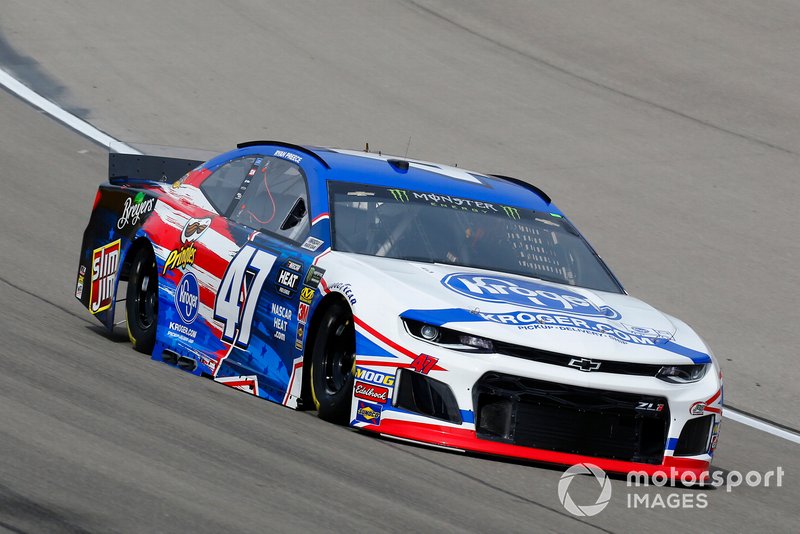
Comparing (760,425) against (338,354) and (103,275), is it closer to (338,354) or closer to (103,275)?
(338,354)

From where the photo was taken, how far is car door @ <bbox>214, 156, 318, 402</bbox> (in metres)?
7.19

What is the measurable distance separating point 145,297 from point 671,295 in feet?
15.9

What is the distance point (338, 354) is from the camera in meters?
6.86

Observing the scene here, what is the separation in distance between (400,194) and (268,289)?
0.96 metres

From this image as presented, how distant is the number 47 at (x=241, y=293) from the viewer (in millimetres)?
7516

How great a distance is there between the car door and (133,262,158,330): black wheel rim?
80 cm

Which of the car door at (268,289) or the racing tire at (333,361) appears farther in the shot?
the car door at (268,289)

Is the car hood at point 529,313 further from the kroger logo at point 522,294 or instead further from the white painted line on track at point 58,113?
the white painted line on track at point 58,113

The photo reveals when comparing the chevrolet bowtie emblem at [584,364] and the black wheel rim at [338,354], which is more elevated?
the chevrolet bowtie emblem at [584,364]

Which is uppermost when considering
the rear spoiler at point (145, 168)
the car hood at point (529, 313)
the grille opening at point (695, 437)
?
the rear spoiler at point (145, 168)

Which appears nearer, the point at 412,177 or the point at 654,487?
the point at 654,487

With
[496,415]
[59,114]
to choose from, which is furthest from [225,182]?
[59,114]

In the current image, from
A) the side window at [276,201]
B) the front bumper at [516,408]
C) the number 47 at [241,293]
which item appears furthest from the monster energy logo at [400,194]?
the front bumper at [516,408]

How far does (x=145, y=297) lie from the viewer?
881 centimetres
